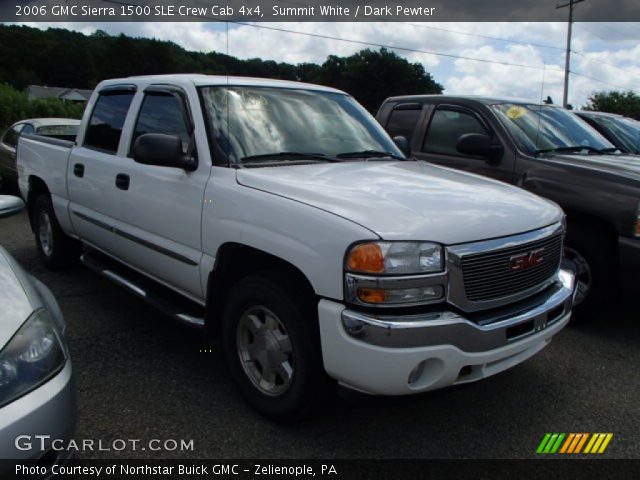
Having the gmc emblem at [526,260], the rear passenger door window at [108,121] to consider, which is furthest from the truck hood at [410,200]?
the rear passenger door window at [108,121]

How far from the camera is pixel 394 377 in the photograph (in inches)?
92.7

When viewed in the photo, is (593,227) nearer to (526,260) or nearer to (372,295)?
(526,260)

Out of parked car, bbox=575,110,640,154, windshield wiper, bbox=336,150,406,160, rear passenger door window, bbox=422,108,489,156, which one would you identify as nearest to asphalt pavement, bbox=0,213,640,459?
windshield wiper, bbox=336,150,406,160

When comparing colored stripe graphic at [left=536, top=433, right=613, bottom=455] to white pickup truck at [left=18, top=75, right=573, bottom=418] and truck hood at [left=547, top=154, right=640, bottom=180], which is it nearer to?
white pickup truck at [left=18, top=75, right=573, bottom=418]

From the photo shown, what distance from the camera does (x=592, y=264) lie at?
4258 mm


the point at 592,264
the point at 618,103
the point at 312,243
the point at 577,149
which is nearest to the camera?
the point at 312,243

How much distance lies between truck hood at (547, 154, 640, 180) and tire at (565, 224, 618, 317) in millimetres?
→ 463

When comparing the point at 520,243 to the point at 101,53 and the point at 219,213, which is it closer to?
the point at 219,213

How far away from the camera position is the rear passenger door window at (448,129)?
540 cm

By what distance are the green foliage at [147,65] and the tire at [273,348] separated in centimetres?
162

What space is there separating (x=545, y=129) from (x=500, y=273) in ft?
10.6

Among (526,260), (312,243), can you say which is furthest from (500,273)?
(312,243)

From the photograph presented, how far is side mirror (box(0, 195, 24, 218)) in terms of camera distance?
117 inches

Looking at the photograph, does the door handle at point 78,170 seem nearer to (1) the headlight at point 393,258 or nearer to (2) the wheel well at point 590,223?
(1) the headlight at point 393,258
